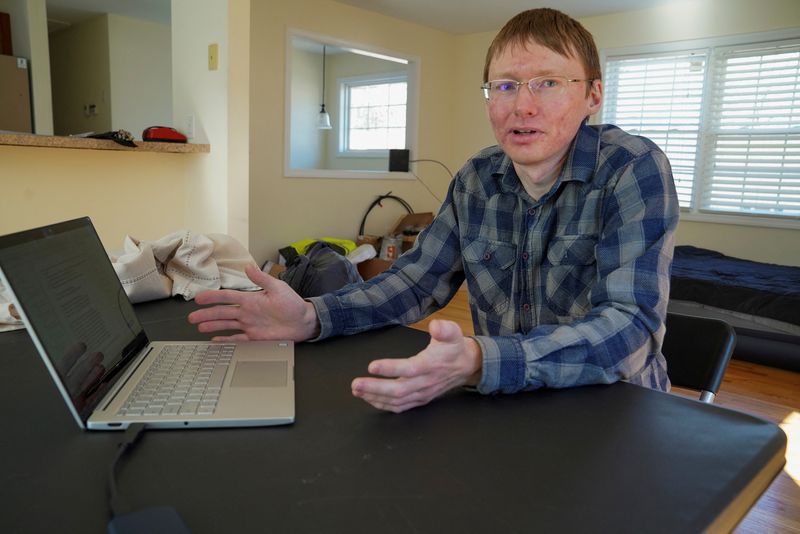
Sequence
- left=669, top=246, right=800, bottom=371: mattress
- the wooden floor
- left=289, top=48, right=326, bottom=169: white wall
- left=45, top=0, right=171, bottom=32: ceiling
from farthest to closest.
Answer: left=289, top=48, right=326, bottom=169: white wall < left=45, top=0, right=171, bottom=32: ceiling < left=669, top=246, right=800, bottom=371: mattress < the wooden floor

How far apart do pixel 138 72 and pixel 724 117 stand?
579cm

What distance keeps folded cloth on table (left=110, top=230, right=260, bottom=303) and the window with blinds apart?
14.2 feet

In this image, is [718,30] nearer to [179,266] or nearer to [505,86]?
[505,86]

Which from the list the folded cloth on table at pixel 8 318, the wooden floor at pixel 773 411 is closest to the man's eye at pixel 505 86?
the folded cloth on table at pixel 8 318

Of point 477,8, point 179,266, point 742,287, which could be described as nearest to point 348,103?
point 477,8

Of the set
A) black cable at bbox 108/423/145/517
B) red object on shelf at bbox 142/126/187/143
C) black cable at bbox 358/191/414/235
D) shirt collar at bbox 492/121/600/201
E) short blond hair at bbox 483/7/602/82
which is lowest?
black cable at bbox 358/191/414/235

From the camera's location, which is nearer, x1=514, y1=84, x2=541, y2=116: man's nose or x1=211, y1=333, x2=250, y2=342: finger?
x1=211, y1=333, x2=250, y2=342: finger

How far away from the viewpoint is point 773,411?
2793 mm

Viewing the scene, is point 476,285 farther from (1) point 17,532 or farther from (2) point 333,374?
(1) point 17,532

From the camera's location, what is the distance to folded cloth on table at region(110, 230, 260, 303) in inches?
49.9

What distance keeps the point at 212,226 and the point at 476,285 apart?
2198mm

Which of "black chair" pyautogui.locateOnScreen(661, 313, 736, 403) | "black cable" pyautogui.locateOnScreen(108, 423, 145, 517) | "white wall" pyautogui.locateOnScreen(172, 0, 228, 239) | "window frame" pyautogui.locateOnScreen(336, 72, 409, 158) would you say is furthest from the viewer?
"window frame" pyautogui.locateOnScreen(336, 72, 409, 158)

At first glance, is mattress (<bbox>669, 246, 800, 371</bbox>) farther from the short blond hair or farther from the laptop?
the laptop

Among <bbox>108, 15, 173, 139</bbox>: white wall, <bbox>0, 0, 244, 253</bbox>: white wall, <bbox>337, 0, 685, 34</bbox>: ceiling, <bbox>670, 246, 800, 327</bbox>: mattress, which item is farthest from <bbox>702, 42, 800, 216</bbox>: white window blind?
<bbox>108, 15, 173, 139</bbox>: white wall
